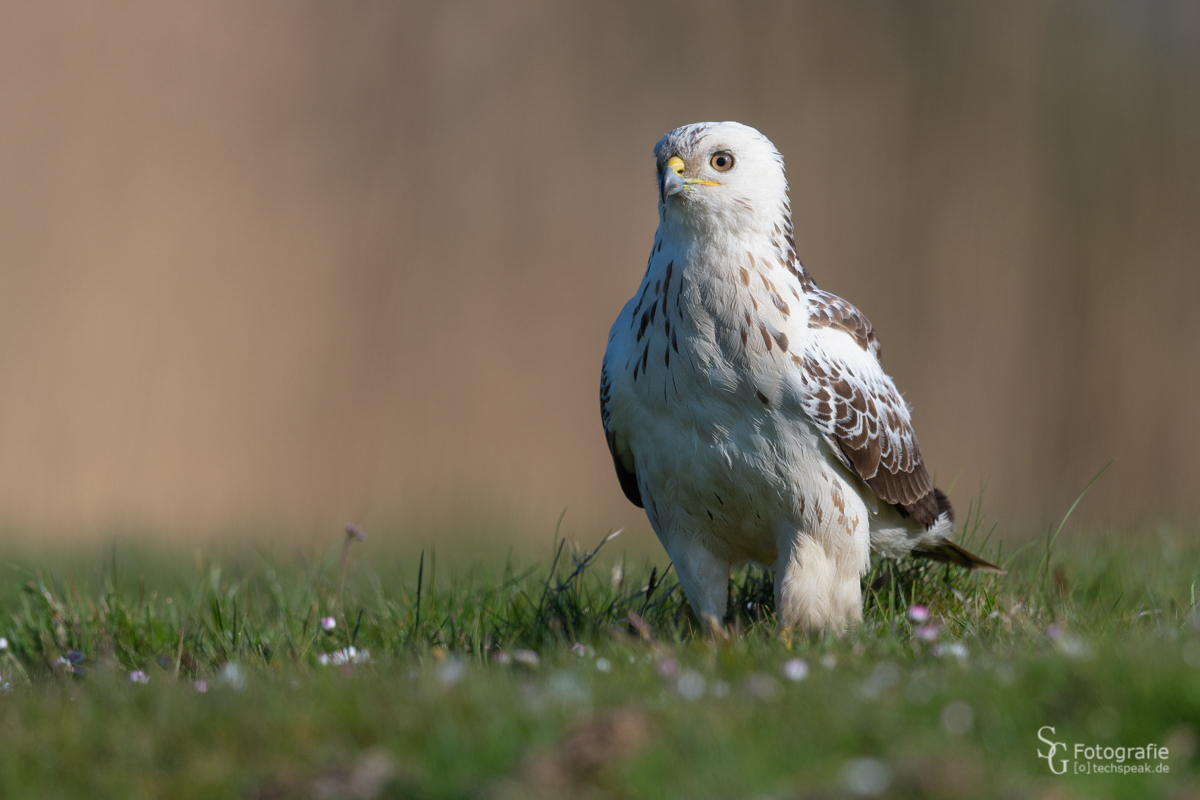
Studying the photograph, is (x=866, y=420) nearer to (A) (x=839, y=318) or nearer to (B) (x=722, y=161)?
(A) (x=839, y=318)

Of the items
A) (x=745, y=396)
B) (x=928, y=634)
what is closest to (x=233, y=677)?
(x=745, y=396)

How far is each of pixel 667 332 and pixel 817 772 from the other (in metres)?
2.50

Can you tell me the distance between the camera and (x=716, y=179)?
486 cm

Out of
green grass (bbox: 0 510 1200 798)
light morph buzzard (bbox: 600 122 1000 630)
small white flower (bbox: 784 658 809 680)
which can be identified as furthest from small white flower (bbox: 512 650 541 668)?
light morph buzzard (bbox: 600 122 1000 630)

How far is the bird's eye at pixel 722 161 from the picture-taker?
4.92 metres

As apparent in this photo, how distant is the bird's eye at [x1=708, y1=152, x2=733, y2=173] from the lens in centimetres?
492

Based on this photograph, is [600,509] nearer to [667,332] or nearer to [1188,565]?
[1188,565]

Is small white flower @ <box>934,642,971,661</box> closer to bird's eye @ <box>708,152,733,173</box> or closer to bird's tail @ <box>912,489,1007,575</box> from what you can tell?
bird's tail @ <box>912,489,1007,575</box>

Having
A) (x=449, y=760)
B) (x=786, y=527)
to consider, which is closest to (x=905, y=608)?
(x=786, y=527)

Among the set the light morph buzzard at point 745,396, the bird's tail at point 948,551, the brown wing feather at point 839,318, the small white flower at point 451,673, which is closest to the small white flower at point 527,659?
the small white flower at point 451,673

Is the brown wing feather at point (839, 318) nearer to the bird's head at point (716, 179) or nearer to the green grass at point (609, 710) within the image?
the bird's head at point (716, 179)

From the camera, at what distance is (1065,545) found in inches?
288

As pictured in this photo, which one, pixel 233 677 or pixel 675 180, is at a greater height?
pixel 675 180

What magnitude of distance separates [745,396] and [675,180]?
38.4 inches
